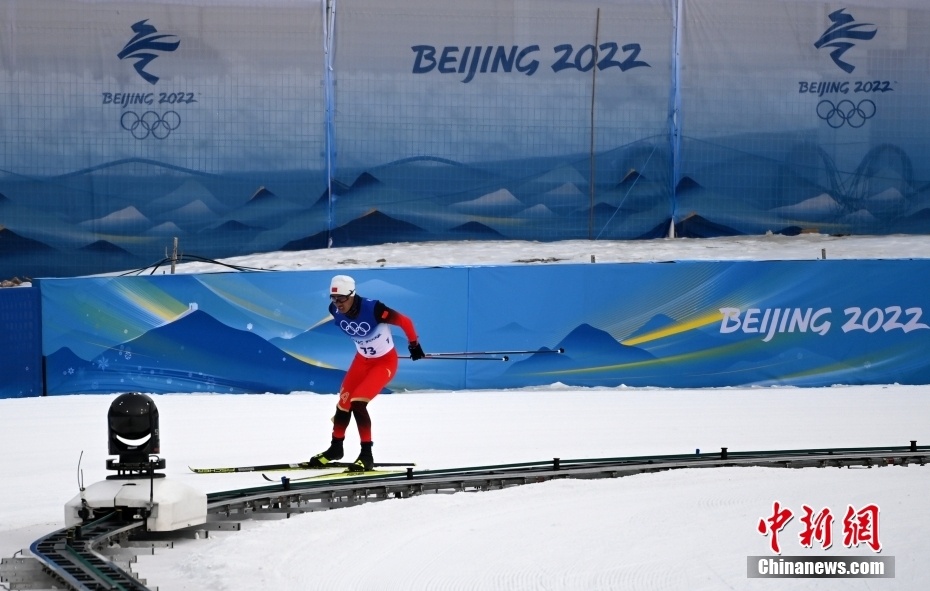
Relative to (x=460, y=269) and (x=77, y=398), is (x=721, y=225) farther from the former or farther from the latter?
(x=77, y=398)

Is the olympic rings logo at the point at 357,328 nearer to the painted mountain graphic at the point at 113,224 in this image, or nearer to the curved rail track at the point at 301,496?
the curved rail track at the point at 301,496

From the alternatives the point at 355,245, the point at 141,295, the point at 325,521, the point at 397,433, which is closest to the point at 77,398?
the point at 141,295

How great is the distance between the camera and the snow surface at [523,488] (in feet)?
23.0

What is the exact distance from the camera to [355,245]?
64.5 ft

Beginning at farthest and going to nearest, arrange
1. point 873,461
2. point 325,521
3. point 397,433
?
point 397,433, point 873,461, point 325,521

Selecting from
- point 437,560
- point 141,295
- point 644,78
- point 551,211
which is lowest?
point 437,560

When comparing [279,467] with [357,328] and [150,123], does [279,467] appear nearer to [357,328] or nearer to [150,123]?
[357,328]

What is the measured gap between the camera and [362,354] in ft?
37.6

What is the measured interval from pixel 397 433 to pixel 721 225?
340 inches

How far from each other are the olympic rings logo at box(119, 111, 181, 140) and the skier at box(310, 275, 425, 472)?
874 cm

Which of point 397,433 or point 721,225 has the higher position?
point 721,225

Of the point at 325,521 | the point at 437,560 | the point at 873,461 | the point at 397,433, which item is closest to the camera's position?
the point at 437,560

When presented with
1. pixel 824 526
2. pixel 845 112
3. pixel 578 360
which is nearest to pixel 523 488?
pixel 824 526

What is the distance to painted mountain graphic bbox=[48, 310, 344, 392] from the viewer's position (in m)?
15.6
